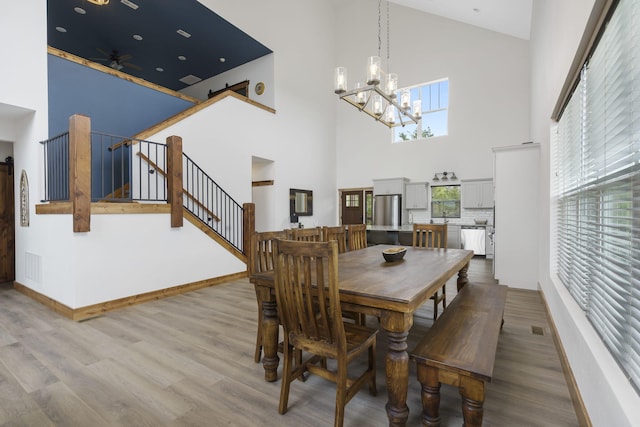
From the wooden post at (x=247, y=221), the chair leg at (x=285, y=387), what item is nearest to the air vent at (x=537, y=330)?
the chair leg at (x=285, y=387)

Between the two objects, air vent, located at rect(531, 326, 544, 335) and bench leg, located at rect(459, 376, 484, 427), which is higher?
bench leg, located at rect(459, 376, 484, 427)

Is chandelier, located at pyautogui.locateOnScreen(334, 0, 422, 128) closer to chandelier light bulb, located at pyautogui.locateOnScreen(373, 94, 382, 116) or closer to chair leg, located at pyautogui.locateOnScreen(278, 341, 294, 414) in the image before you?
chandelier light bulb, located at pyautogui.locateOnScreen(373, 94, 382, 116)

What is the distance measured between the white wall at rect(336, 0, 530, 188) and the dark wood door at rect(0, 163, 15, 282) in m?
7.64

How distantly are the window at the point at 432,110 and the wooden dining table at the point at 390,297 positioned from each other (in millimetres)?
6578

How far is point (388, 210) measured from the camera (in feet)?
27.5

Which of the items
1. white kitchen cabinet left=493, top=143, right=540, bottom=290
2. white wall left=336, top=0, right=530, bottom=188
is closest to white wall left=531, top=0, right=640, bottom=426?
white kitchen cabinet left=493, top=143, right=540, bottom=290

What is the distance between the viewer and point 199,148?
5.62 metres

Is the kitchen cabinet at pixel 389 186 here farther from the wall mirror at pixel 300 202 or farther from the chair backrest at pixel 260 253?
the chair backrest at pixel 260 253

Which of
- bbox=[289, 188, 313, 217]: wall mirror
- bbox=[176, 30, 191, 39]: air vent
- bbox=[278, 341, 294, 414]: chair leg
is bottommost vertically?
bbox=[278, 341, 294, 414]: chair leg

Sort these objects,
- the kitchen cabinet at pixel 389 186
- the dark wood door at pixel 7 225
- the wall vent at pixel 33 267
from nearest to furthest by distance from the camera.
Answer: the wall vent at pixel 33 267 < the dark wood door at pixel 7 225 < the kitchen cabinet at pixel 389 186

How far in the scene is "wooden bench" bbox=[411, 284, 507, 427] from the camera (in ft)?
4.43

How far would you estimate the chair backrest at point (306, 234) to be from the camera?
105 inches

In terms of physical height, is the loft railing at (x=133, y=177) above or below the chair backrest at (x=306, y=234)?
above

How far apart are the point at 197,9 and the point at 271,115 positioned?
2.49 m
